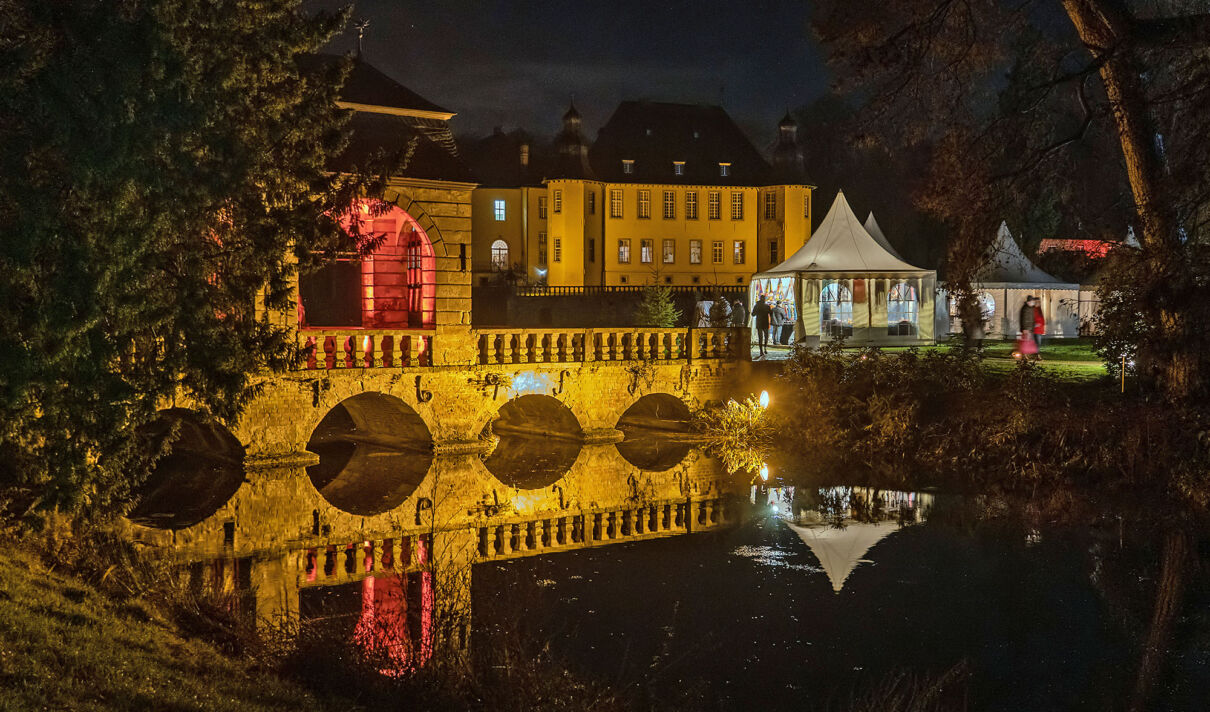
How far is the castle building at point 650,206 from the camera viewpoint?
50.6m

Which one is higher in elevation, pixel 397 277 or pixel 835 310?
pixel 397 277

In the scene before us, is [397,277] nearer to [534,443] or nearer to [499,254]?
[534,443]

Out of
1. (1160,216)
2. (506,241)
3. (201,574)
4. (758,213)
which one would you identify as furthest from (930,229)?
(201,574)

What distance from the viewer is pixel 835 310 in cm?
2769

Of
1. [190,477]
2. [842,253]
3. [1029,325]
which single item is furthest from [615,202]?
[190,477]

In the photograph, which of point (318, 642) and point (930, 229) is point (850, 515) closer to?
point (318, 642)

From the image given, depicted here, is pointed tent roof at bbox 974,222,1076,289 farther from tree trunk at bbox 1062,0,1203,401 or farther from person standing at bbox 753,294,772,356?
tree trunk at bbox 1062,0,1203,401

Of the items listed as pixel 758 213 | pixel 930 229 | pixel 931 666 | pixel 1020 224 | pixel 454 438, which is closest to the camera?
pixel 931 666

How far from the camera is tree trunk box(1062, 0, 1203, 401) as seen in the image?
14.4 meters

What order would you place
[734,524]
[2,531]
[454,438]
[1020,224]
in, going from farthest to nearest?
1. [1020,224]
2. [454,438]
3. [734,524]
4. [2,531]

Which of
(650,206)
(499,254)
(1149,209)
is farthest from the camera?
(499,254)

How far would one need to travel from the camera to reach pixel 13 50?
857cm

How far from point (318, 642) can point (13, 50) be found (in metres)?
5.15

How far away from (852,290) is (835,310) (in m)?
0.68
